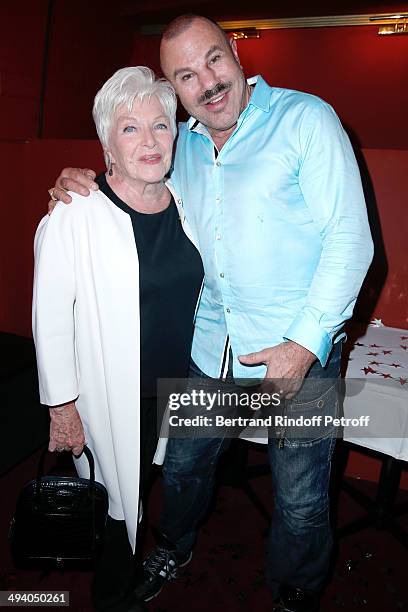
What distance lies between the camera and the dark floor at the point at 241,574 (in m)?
1.88

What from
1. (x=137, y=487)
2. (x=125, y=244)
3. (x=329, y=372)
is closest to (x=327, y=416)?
(x=329, y=372)

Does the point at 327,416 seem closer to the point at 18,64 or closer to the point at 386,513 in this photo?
the point at 386,513

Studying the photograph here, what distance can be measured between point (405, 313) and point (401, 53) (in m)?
2.28

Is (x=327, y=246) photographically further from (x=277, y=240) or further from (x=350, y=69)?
(x=350, y=69)

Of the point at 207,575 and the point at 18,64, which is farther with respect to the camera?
the point at 18,64

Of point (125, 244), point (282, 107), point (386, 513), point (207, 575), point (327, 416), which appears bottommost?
point (207, 575)

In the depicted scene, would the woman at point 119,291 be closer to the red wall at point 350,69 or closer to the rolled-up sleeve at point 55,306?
the rolled-up sleeve at point 55,306

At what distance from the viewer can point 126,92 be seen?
4.59 ft

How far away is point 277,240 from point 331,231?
0.17 m

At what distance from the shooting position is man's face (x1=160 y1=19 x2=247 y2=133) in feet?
4.69

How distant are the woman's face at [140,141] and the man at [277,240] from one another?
0.43 ft

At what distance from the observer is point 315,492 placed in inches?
61.7

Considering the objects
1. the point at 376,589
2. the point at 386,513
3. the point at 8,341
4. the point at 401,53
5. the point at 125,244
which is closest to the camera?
the point at 125,244

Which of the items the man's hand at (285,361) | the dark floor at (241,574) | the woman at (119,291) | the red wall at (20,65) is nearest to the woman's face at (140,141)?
the woman at (119,291)
